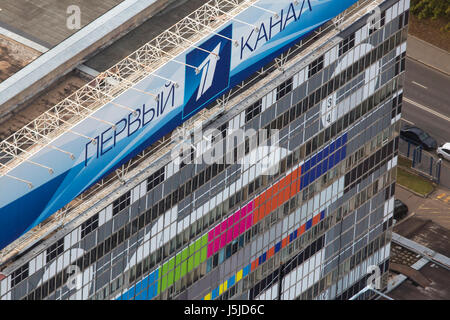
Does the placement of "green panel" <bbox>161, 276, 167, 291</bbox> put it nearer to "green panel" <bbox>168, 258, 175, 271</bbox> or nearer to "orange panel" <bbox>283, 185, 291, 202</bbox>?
"green panel" <bbox>168, 258, 175, 271</bbox>

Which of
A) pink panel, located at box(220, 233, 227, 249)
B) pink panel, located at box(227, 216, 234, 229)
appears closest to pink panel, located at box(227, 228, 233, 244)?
pink panel, located at box(220, 233, 227, 249)

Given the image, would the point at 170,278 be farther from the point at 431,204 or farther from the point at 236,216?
the point at 431,204

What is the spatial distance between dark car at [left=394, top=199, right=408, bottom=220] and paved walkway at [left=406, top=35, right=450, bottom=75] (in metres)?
33.1

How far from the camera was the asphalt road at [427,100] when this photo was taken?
15638 cm

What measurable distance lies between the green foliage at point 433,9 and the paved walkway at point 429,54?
3.98 m

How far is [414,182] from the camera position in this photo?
147125 millimetres

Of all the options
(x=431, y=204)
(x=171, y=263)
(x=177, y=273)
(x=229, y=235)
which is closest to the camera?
(x=171, y=263)

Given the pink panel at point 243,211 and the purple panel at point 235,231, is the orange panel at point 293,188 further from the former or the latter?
the purple panel at point 235,231

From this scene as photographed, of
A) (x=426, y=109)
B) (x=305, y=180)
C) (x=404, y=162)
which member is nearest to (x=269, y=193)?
(x=305, y=180)

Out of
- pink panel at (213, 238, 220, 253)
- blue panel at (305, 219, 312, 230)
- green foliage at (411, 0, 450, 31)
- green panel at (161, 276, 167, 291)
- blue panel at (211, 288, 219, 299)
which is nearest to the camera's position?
green panel at (161, 276, 167, 291)

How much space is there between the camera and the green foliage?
166750mm

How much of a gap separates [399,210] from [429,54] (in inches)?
1441
